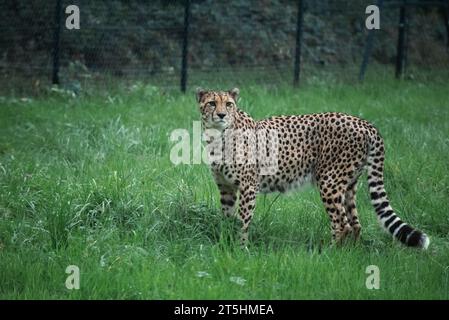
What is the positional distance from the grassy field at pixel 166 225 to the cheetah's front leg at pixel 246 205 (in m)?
0.10

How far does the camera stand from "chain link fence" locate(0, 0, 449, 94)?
11383mm

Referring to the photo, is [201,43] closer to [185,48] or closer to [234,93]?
[185,48]

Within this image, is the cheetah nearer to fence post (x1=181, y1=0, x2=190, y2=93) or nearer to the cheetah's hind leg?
the cheetah's hind leg

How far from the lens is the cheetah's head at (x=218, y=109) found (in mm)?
5941

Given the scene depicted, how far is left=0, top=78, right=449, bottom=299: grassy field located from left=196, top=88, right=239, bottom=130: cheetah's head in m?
0.61

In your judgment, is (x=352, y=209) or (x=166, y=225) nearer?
(x=166, y=225)

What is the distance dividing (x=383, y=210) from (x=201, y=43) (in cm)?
808

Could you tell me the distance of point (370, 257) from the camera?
220 inches

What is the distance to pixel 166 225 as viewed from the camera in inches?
232

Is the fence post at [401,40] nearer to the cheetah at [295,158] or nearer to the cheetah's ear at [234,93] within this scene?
the cheetah at [295,158]

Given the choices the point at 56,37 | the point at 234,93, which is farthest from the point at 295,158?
the point at 56,37

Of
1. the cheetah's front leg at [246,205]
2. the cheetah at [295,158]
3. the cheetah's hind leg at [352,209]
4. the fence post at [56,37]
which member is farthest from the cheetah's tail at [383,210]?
the fence post at [56,37]

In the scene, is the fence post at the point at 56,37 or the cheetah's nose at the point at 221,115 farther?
the fence post at the point at 56,37

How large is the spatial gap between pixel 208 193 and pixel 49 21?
5854 millimetres
